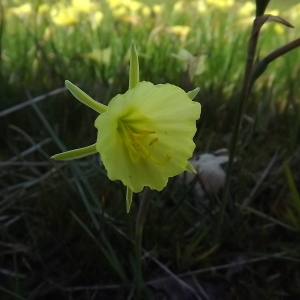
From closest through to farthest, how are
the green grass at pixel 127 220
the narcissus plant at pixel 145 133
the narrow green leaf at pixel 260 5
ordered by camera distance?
1. the narcissus plant at pixel 145 133
2. the narrow green leaf at pixel 260 5
3. the green grass at pixel 127 220

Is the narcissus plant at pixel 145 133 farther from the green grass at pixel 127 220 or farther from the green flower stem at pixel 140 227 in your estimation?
the green grass at pixel 127 220

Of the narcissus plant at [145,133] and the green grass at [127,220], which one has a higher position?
the narcissus plant at [145,133]

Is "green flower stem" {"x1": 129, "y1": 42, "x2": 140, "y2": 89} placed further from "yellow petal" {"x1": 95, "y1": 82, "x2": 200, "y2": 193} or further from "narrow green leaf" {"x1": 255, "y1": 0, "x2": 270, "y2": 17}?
"narrow green leaf" {"x1": 255, "y1": 0, "x2": 270, "y2": 17}

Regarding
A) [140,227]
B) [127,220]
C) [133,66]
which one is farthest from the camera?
[127,220]

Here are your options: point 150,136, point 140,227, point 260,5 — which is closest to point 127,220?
point 140,227

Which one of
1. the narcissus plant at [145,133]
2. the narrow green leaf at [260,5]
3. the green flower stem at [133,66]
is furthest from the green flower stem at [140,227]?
the narrow green leaf at [260,5]

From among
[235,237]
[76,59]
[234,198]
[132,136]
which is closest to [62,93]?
[76,59]

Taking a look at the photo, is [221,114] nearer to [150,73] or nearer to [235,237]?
[150,73]

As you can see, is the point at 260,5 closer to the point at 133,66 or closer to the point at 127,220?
the point at 133,66

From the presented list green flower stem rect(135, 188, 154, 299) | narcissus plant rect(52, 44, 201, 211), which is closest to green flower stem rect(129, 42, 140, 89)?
narcissus plant rect(52, 44, 201, 211)
